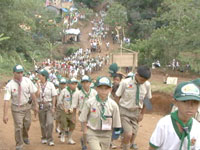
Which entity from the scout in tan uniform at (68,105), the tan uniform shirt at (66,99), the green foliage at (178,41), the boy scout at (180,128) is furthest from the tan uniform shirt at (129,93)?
the green foliage at (178,41)

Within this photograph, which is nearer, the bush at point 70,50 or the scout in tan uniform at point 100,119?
the scout in tan uniform at point 100,119

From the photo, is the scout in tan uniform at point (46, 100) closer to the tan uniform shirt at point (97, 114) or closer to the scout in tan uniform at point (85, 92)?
the scout in tan uniform at point (85, 92)

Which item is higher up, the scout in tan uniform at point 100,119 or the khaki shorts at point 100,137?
the scout in tan uniform at point 100,119

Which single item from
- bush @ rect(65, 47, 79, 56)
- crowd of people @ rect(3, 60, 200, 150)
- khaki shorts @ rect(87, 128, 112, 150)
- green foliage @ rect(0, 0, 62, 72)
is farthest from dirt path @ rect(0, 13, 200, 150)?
bush @ rect(65, 47, 79, 56)

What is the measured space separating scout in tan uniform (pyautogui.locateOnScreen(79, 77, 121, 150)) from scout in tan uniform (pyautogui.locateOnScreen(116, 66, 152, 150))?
1147 mm

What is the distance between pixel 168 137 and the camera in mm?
2953

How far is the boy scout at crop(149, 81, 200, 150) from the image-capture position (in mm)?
2895

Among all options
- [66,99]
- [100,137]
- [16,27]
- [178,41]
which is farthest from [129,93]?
[16,27]

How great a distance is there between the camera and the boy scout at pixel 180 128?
2895 millimetres

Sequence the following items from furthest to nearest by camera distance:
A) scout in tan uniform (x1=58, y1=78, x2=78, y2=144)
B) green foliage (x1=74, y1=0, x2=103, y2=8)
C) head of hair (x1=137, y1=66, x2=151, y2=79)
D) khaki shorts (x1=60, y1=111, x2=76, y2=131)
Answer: green foliage (x1=74, y1=0, x2=103, y2=8)
khaki shorts (x1=60, y1=111, x2=76, y2=131)
scout in tan uniform (x1=58, y1=78, x2=78, y2=144)
head of hair (x1=137, y1=66, x2=151, y2=79)

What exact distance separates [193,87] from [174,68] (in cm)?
2694

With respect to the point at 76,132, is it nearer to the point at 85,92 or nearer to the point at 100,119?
the point at 85,92

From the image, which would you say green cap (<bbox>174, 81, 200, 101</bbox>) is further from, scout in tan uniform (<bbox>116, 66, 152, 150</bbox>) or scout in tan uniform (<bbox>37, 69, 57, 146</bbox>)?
scout in tan uniform (<bbox>37, 69, 57, 146</bbox>)

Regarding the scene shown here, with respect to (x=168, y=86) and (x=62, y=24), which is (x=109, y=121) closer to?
(x=168, y=86)
